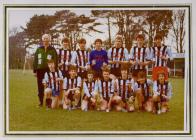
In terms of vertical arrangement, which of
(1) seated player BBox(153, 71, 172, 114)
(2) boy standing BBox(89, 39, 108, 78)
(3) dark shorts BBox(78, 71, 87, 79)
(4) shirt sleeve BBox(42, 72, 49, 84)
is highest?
(2) boy standing BBox(89, 39, 108, 78)

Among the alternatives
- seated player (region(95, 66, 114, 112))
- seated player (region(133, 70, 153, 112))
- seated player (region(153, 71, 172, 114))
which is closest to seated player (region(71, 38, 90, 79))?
seated player (region(95, 66, 114, 112))

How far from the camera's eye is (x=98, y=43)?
1.94 m

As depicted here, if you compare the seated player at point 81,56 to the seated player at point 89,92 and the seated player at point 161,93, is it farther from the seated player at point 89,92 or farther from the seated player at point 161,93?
the seated player at point 161,93

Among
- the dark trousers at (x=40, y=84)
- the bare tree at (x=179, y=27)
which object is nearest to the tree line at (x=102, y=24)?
the bare tree at (x=179, y=27)

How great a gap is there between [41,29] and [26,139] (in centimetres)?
64

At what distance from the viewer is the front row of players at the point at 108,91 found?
6.38 feet

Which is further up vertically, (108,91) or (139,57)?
(139,57)

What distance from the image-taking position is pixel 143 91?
6.40 ft

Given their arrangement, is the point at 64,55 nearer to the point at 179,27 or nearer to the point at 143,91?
the point at 143,91

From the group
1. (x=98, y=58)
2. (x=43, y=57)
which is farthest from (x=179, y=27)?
(x=43, y=57)

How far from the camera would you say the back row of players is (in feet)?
6.37

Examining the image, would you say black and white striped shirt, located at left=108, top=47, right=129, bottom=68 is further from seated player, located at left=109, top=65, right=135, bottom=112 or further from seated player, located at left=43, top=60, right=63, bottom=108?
seated player, located at left=43, top=60, right=63, bottom=108

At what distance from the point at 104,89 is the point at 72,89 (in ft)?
0.62
